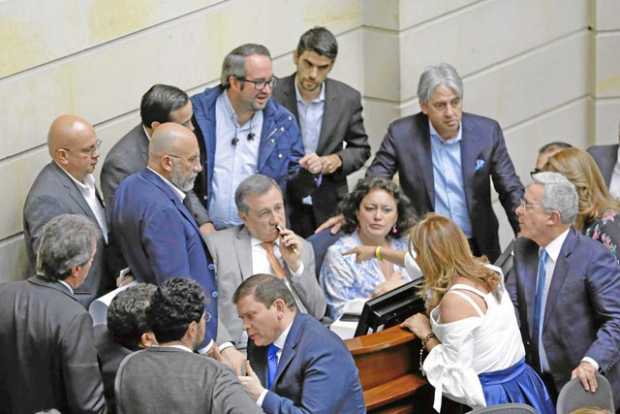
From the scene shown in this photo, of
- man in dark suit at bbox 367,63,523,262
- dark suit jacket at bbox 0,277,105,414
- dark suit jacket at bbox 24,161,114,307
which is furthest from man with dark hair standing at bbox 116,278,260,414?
man in dark suit at bbox 367,63,523,262

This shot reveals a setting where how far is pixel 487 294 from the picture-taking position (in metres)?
6.11

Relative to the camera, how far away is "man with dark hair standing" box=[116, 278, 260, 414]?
5145mm

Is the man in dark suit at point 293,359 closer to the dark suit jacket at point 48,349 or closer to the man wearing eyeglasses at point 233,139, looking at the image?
the dark suit jacket at point 48,349

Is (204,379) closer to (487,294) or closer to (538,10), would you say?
(487,294)

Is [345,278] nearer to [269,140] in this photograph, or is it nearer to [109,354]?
[269,140]

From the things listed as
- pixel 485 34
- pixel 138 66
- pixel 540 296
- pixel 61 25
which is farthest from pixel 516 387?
pixel 485 34

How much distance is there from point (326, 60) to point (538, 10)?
2.31 metres

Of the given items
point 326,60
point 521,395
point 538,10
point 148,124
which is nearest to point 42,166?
point 148,124

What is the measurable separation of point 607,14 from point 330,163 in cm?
290

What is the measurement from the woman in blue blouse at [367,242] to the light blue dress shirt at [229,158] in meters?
0.54

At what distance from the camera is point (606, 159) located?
7805mm

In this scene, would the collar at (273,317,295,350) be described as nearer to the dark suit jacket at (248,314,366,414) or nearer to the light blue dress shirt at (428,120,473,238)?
the dark suit jacket at (248,314,366,414)

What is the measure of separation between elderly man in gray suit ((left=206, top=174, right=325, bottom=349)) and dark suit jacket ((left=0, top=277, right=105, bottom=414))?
39.5 inches

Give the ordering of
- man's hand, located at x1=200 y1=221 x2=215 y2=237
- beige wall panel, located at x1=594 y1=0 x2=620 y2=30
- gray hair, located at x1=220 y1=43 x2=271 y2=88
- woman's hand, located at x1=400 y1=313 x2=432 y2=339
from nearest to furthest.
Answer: woman's hand, located at x1=400 y1=313 x2=432 y2=339
man's hand, located at x1=200 y1=221 x2=215 y2=237
gray hair, located at x1=220 y1=43 x2=271 y2=88
beige wall panel, located at x1=594 y1=0 x2=620 y2=30
